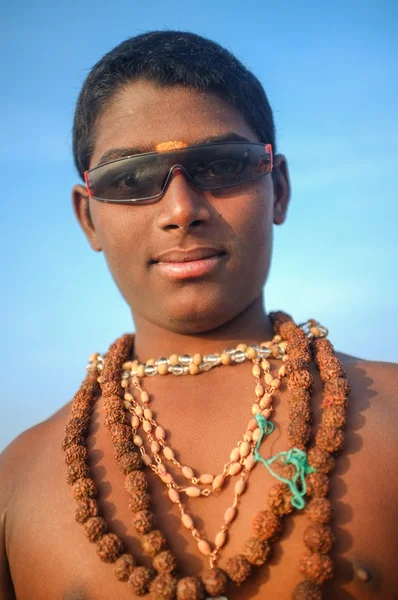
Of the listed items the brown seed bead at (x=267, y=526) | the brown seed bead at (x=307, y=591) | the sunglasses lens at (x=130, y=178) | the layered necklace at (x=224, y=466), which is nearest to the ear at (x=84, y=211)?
the sunglasses lens at (x=130, y=178)

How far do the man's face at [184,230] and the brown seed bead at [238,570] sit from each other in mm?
1107

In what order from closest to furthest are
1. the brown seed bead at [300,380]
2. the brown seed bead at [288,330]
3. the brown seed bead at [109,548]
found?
the brown seed bead at [109,548] < the brown seed bead at [300,380] < the brown seed bead at [288,330]

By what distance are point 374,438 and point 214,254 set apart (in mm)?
1101

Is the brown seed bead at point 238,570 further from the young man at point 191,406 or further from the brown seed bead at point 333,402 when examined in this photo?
the brown seed bead at point 333,402

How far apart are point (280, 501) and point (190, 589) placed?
47 cm

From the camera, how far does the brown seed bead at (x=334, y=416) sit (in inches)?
93.7

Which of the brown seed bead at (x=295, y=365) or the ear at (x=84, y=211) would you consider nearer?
the brown seed bead at (x=295, y=365)

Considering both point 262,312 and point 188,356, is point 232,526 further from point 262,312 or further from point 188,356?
point 262,312

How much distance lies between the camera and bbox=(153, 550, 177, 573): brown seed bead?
215 cm

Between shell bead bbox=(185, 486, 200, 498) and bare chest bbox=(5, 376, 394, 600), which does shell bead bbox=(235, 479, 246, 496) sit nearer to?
bare chest bbox=(5, 376, 394, 600)

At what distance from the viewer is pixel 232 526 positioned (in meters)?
2.26

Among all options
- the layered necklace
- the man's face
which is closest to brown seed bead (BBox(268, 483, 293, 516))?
the layered necklace

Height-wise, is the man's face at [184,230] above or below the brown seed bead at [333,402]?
above

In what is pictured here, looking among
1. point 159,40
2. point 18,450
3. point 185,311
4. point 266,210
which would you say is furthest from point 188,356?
point 159,40
